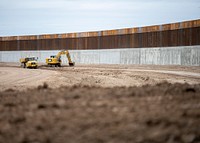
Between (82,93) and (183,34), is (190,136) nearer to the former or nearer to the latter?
(82,93)

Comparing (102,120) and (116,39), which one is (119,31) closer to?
(116,39)

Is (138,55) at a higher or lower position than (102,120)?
higher

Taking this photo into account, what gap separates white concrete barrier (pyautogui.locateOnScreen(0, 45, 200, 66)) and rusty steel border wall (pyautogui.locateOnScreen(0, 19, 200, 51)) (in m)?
0.74

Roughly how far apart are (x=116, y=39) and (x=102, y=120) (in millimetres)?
45203

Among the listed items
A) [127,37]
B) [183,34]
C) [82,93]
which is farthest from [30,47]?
[82,93]

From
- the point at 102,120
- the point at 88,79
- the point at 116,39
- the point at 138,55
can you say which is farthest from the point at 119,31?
the point at 102,120

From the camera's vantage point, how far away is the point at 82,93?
5.55 metres

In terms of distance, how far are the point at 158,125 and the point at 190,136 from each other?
455mm

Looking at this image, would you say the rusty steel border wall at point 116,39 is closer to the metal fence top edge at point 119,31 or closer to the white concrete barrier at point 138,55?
the metal fence top edge at point 119,31

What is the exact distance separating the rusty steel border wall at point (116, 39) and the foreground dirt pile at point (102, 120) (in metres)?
34.5

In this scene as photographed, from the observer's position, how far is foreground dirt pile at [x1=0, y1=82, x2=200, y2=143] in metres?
3.87

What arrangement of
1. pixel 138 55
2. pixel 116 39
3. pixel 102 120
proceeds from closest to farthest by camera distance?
pixel 102 120 → pixel 138 55 → pixel 116 39

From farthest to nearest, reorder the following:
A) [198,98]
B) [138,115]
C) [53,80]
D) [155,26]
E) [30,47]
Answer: [30,47] → [155,26] → [53,80] → [198,98] → [138,115]

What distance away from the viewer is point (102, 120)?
13.5 ft
